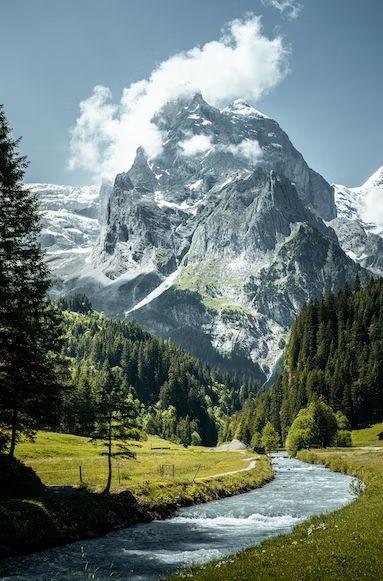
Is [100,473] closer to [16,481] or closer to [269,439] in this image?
[16,481]

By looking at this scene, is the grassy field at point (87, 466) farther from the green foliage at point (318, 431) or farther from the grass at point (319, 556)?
the green foliage at point (318, 431)

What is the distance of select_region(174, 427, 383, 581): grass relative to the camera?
20859 millimetres

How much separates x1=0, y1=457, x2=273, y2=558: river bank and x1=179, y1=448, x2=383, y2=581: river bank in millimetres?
14541

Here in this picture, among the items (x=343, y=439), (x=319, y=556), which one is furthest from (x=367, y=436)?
(x=319, y=556)

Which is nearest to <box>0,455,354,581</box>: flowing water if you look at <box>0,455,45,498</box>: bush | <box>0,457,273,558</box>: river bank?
<box>0,457,273,558</box>: river bank

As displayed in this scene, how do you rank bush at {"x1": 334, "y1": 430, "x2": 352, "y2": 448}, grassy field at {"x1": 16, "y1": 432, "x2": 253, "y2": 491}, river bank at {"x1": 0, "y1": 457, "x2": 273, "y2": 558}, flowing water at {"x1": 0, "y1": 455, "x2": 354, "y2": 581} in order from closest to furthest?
flowing water at {"x1": 0, "y1": 455, "x2": 354, "y2": 581} < river bank at {"x1": 0, "y1": 457, "x2": 273, "y2": 558} < grassy field at {"x1": 16, "y1": 432, "x2": 253, "y2": 491} < bush at {"x1": 334, "y1": 430, "x2": 352, "y2": 448}

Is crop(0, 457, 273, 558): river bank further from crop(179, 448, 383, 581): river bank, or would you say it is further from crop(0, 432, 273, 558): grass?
crop(179, 448, 383, 581): river bank

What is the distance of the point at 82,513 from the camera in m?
40.5

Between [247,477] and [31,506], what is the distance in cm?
4551

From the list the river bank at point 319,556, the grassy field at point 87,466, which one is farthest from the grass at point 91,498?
the river bank at point 319,556

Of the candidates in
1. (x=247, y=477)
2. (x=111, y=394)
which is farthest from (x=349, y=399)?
(x=111, y=394)

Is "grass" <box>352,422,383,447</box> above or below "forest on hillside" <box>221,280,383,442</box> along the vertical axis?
below

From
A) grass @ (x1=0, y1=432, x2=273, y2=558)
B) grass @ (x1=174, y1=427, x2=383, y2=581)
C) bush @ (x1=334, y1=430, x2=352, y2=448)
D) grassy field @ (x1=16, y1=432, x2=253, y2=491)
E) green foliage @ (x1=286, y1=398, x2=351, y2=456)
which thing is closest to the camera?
grass @ (x1=174, y1=427, x2=383, y2=581)

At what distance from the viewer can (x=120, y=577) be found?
2825 centimetres
